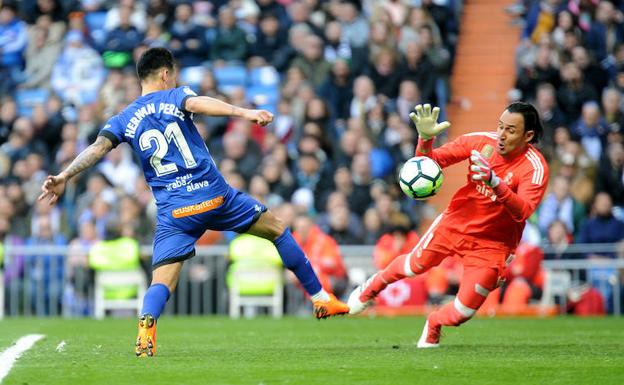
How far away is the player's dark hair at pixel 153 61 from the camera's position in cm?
1088

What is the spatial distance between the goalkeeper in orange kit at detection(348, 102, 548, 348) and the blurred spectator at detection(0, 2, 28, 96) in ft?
48.0

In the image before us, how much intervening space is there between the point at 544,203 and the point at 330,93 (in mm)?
4152

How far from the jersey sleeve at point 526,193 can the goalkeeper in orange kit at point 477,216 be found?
1 centimetres

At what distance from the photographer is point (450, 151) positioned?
A: 37.6 ft

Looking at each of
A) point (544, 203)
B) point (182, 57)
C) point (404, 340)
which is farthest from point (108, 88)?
point (404, 340)

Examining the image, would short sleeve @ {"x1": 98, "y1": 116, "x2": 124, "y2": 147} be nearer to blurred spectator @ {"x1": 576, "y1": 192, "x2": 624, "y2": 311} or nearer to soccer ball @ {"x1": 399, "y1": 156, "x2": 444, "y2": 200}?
soccer ball @ {"x1": 399, "y1": 156, "x2": 444, "y2": 200}

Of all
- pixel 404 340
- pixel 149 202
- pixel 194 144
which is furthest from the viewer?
pixel 149 202

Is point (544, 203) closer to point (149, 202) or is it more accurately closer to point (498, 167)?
point (149, 202)

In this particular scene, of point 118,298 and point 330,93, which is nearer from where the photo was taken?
point 118,298

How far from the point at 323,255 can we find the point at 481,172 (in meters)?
9.37

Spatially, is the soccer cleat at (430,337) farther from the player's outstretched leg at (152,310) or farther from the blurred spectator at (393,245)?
the blurred spectator at (393,245)

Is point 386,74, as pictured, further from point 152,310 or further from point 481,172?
point 152,310

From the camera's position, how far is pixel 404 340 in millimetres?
12805

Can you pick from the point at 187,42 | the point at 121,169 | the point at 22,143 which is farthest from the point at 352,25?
the point at 22,143
